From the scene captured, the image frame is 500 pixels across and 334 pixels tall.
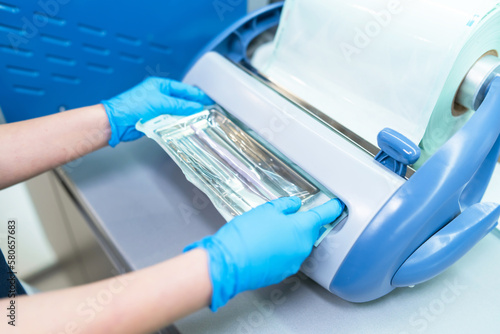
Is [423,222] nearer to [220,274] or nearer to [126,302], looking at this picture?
[220,274]

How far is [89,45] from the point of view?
69 centimetres

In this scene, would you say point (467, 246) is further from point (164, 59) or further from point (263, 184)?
point (164, 59)

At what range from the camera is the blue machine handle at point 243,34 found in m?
0.73

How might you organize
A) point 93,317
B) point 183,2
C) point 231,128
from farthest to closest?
1. point 183,2
2. point 231,128
3. point 93,317

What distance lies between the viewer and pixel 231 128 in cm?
62

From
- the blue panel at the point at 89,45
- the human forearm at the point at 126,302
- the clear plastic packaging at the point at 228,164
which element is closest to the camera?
the human forearm at the point at 126,302

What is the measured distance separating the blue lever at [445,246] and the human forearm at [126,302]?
25 cm

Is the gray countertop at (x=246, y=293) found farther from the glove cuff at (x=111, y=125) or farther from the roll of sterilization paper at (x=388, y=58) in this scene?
the roll of sterilization paper at (x=388, y=58)

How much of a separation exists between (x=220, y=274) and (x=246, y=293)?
126 millimetres

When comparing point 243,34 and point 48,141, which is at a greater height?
point 243,34

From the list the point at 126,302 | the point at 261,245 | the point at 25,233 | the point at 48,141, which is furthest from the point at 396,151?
the point at 25,233

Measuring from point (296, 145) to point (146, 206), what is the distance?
27cm

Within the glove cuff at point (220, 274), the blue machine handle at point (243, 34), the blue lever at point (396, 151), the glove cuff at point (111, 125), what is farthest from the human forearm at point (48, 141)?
the blue lever at point (396, 151)

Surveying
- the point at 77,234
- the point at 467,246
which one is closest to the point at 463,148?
the point at 467,246
